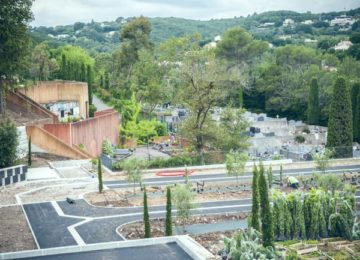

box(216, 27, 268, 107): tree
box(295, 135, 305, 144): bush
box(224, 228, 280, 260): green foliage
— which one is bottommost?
box(295, 135, 305, 144): bush

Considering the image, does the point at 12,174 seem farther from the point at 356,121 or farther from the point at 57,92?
the point at 356,121

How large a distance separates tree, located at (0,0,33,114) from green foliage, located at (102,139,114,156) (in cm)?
914

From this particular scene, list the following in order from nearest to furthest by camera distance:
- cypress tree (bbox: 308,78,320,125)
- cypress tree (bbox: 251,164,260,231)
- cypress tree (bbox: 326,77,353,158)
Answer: cypress tree (bbox: 251,164,260,231) < cypress tree (bbox: 326,77,353,158) < cypress tree (bbox: 308,78,320,125)

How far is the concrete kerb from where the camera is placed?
792 inches

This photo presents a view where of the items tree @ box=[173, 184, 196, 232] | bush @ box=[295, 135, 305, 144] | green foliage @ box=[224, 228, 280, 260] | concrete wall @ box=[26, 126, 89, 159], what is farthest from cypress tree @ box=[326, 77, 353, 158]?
green foliage @ box=[224, 228, 280, 260]

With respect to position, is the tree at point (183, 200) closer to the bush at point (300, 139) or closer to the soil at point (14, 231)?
the soil at point (14, 231)

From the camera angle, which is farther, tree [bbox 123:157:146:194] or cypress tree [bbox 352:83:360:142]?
cypress tree [bbox 352:83:360:142]

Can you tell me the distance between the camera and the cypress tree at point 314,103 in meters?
60.0

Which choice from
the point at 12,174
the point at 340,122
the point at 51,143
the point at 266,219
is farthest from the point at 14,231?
the point at 340,122

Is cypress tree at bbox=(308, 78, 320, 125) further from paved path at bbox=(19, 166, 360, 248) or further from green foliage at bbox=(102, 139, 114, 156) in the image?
paved path at bbox=(19, 166, 360, 248)

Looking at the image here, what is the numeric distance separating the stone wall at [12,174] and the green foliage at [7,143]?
65 cm

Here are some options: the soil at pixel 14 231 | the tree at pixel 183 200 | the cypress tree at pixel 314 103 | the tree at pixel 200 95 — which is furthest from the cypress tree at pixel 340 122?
the soil at pixel 14 231

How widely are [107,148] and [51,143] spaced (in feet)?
16.2

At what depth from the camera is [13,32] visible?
39219 mm
